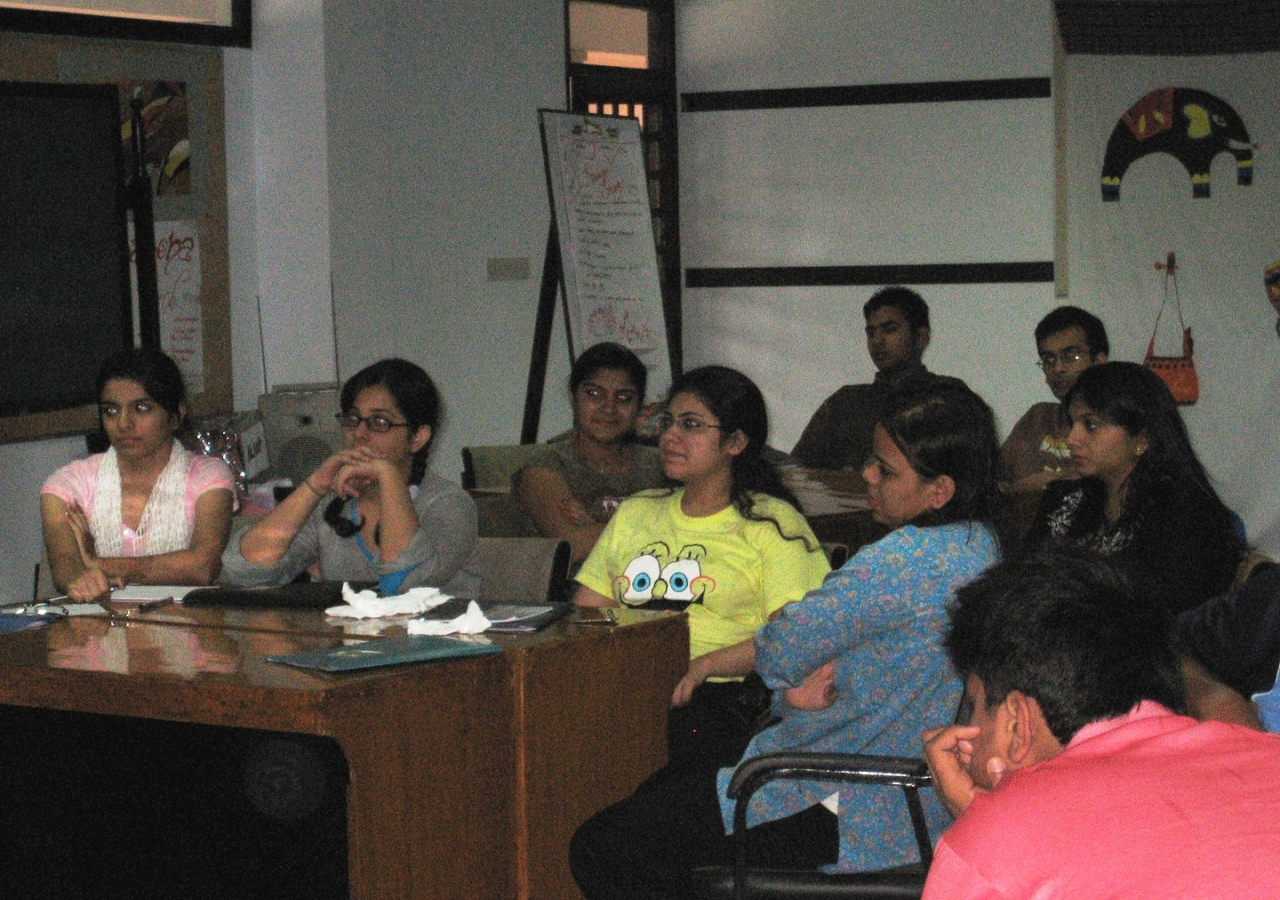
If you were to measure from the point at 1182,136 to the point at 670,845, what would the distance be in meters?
5.71

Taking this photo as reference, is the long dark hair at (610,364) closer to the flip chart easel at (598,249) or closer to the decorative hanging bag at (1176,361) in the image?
the flip chart easel at (598,249)

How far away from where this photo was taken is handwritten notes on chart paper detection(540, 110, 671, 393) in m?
6.22

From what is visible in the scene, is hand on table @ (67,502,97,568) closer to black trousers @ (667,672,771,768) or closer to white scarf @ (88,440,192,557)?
white scarf @ (88,440,192,557)

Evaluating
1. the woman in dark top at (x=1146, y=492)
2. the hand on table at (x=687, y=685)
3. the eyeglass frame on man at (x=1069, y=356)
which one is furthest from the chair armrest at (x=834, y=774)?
the eyeglass frame on man at (x=1069, y=356)

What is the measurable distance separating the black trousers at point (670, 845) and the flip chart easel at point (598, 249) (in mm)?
3908

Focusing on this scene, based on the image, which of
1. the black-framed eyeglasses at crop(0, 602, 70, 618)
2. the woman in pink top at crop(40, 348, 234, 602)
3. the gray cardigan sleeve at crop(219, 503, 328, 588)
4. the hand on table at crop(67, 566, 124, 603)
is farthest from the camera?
the woman in pink top at crop(40, 348, 234, 602)

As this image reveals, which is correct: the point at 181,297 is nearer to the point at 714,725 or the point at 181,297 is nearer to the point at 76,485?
the point at 76,485

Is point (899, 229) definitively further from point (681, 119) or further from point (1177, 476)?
point (1177, 476)

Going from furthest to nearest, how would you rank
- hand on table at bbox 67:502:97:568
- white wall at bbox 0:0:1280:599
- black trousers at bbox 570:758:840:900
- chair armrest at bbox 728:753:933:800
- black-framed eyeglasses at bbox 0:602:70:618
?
white wall at bbox 0:0:1280:599 → hand on table at bbox 67:502:97:568 → black-framed eyeglasses at bbox 0:602:70:618 → black trousers at bbox 570:758:840:900 → chair armrest at bbox 728:753:933:800

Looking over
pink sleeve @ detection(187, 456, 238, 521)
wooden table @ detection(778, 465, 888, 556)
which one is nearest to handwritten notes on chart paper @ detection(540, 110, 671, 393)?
wooden table @ detection(778, 465, 888, 556)

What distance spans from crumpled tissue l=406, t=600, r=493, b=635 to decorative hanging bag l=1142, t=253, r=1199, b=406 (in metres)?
5.31

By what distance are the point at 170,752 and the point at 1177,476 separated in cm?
199

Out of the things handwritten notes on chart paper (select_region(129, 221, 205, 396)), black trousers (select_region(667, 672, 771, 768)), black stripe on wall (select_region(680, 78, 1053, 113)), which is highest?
black stripe on wall (select_region(680, 78, 1053, 113))

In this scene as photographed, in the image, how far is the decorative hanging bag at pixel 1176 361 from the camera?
7082 millimetres
